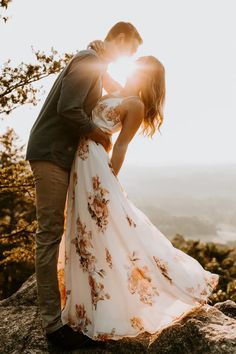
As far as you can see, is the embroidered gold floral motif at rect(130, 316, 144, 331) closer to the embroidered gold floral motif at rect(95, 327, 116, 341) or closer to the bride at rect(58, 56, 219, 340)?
the bride at rect(58, 56, 219, 340)

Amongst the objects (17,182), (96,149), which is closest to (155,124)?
(96,149)

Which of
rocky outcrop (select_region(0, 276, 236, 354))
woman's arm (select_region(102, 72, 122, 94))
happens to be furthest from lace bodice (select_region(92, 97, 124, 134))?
rocky outcrop (select_region(0, 276, 236, 354))

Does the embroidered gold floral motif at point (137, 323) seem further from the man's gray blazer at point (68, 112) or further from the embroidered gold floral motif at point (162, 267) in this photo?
the man's gray blazer at point (68, 112)

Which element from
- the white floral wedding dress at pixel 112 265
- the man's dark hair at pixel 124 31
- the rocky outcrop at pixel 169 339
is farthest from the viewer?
the man's dark hair at pixel 124 31

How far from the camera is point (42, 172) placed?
318 centimetres

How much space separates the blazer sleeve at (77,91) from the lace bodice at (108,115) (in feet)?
0.77

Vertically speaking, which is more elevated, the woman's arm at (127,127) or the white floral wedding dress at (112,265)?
the woman's arm at (127,127)

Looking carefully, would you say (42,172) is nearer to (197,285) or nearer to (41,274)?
(41,274)

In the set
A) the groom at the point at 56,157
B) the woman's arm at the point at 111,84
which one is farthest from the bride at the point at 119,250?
the woman's arm at the point at 111,84

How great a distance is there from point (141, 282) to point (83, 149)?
1.18 meters

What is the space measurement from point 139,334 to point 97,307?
0.42 meters

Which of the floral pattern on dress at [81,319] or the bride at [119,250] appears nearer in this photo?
the bride at [119,250]

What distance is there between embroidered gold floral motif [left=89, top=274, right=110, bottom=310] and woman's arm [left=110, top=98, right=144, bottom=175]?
3.17 ft

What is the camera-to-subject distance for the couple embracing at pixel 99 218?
3.10m
